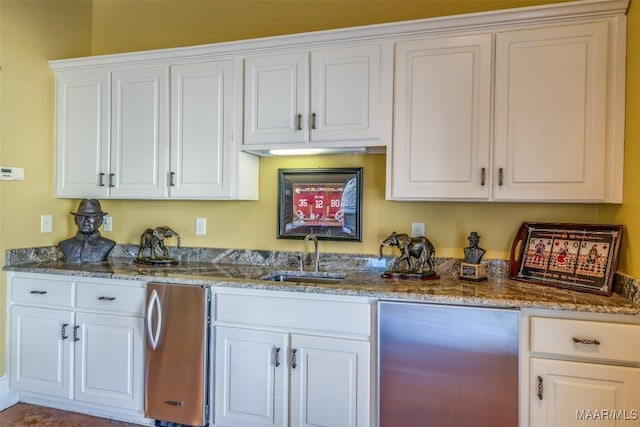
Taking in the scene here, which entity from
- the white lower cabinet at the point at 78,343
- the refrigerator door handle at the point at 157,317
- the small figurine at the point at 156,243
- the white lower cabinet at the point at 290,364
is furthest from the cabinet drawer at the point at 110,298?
the white lower cabinet at the point at 290,364

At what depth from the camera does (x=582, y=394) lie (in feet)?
5.64

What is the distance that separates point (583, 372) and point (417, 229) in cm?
109

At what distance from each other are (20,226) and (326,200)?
6.51ft

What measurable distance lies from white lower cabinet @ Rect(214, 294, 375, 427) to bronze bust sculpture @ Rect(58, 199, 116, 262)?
1.24 m

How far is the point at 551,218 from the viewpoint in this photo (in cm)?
228

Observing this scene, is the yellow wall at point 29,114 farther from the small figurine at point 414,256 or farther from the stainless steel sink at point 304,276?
the small figurine at point 414,256

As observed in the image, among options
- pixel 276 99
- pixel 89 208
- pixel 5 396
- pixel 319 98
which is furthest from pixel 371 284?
pixel 5 396

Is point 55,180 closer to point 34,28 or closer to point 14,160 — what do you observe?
point 14,160

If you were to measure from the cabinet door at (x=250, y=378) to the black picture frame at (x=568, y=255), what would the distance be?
1.36 m

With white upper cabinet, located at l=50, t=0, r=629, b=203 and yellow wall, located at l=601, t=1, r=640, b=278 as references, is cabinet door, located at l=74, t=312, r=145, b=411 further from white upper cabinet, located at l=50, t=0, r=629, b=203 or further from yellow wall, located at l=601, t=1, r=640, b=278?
yellow wall, located at l=601, t=1, r=640, b=278

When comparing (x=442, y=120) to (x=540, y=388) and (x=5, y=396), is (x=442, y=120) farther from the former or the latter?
(x=5, y=396)

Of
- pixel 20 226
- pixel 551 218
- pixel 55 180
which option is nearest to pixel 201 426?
pixel 20 226

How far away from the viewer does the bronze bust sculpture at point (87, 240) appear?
279 centimetres

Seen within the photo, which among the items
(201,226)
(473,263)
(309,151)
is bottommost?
(473,263)
